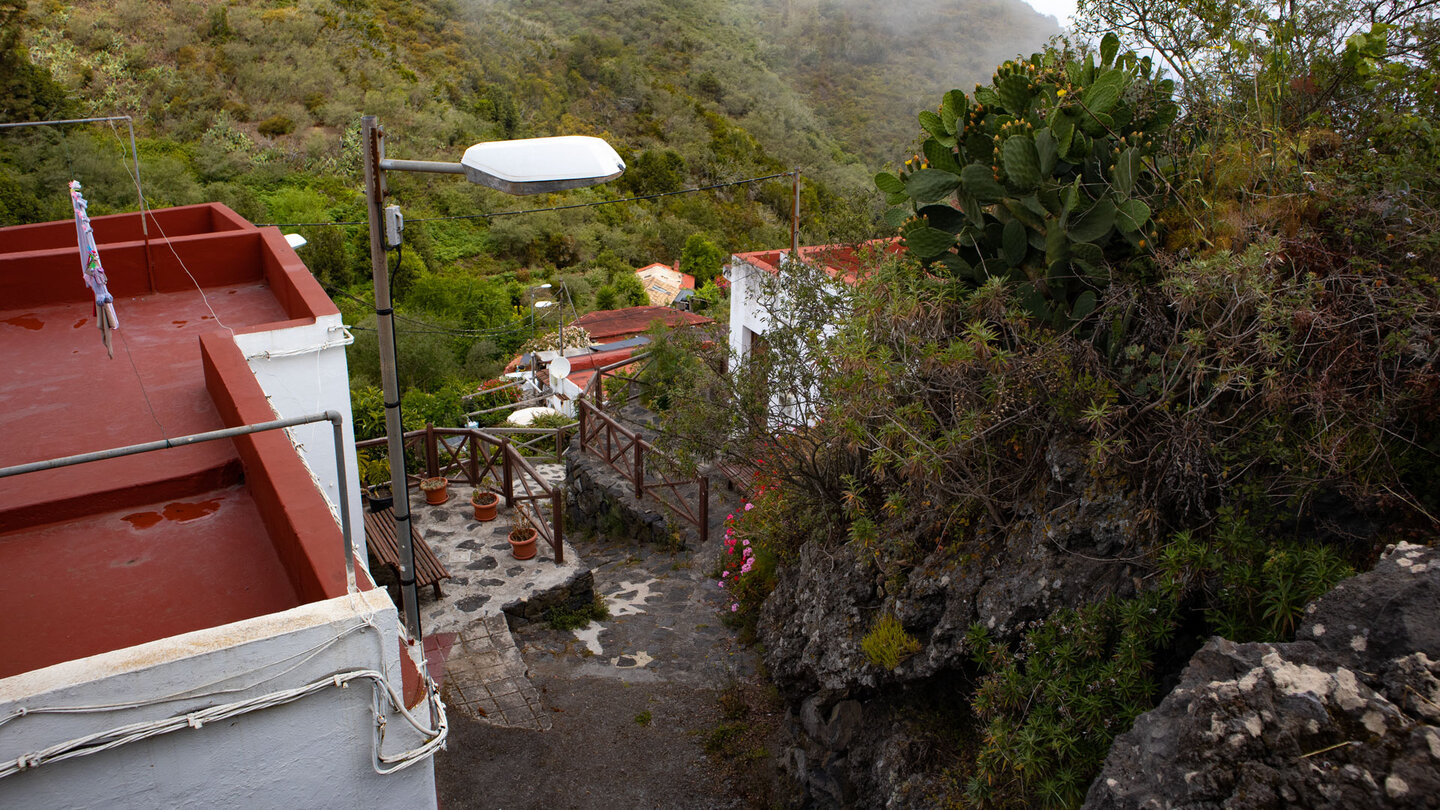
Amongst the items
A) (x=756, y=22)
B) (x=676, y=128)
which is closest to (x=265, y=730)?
(x=676, y=128)

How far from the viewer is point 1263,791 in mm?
2988

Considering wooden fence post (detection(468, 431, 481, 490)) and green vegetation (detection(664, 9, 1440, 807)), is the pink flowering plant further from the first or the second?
wooden fence post (detection(468, 431, 481, 490))

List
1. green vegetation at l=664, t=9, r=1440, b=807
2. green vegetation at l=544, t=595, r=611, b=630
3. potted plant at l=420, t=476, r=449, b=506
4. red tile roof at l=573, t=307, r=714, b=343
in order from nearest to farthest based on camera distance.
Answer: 1. green vegetation at l=664, t=9, r=1440, b=807
2. green vegetation at l=544, t=595, r=611, b=630
3. potted plant at l=420, t=476, r=449, b=506
4. red tile roof at l=573, t=307, r=714, b=343

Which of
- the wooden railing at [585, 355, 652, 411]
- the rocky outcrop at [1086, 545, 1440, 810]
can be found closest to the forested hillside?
the wooden railing at [585, 355, 652, 411]

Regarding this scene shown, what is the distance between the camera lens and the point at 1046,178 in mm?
5312

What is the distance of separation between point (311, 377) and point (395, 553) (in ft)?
11.0

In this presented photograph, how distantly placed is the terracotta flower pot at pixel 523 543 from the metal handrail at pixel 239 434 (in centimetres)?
652

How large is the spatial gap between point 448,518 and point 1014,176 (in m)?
8.30

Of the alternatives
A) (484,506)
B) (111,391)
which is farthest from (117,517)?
(484,506)

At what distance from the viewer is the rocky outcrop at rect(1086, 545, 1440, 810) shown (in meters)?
2.84

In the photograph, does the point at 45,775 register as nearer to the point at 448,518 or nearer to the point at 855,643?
the point at 855,643

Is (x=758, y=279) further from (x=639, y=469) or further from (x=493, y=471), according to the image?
(x=493, y=471)

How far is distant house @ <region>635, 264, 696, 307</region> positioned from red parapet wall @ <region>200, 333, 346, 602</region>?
2884cm

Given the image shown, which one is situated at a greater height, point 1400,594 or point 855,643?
point 1400,594
